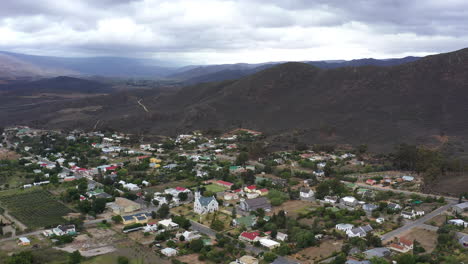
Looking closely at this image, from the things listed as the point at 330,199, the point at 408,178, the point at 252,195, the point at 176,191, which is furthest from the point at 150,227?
the point at 408,178

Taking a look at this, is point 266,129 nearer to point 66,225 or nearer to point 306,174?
point 306,174

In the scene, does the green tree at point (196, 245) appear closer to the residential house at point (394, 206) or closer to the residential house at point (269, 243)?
the residential house at point (269, 243)

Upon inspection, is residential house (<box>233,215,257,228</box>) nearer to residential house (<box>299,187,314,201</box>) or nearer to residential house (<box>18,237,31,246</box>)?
residential house (<box>299,187,314,201</box>)

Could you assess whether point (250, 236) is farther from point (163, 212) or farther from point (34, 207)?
point (34, 207)

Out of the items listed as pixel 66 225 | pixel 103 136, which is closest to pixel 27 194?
pixel 66 225

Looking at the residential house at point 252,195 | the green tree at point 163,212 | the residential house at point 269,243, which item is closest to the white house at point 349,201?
the residential house at point 252,195
